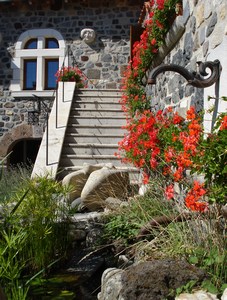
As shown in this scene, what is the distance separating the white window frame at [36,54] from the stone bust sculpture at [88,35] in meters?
0.63

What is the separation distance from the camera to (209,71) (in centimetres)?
280

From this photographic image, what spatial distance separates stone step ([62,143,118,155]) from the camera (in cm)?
630

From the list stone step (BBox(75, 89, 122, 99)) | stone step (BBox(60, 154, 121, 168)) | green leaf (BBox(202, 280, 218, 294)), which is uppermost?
stone step (BBox(75, 89, 122, 99))

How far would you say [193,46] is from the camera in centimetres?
338

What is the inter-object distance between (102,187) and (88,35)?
6638mm

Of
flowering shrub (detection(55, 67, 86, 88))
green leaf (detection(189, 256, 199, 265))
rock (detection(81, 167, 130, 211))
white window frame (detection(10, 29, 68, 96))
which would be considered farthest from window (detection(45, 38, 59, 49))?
green leaf (detection(189, 256, 199, 265))

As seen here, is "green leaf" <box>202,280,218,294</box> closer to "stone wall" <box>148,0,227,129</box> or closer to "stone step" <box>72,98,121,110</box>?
"stone wall" <box>148,0,227,129</box>

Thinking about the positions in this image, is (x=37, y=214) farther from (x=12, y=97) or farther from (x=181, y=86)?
(x=12, y=97)

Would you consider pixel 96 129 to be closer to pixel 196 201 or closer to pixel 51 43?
pixel 51 43

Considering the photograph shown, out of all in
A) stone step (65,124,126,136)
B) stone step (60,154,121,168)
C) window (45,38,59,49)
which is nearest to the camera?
stone step (60,154,121,168)

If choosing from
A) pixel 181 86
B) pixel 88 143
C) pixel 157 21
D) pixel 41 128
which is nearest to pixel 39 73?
pixel 41 128

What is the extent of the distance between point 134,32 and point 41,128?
3518mm

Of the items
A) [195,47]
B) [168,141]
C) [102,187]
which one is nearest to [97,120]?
[102,187]

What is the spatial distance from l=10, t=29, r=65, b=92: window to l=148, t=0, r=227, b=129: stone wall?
612 cm
